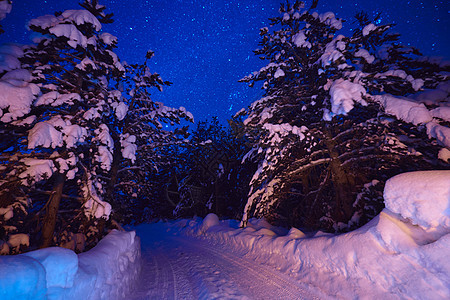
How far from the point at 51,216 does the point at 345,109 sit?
8388 millimetres

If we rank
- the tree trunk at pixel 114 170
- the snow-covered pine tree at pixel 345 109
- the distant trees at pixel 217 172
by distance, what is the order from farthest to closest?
the distant trees at pixel 217 172
the tree trunk at pixel 114 170
the snow-covered pine tree at pixel 345 109

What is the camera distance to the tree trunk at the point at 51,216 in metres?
5.09

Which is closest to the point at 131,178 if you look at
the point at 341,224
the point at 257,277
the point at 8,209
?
the point at 8,209

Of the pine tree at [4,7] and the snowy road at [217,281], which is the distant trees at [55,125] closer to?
the pine tree at [4,7]

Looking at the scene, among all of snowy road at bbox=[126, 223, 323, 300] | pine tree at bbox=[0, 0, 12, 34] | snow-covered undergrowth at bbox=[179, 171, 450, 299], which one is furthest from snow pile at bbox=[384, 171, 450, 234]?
pine tree at bbox=[0, 0, 12, 34]

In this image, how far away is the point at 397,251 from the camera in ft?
10.9

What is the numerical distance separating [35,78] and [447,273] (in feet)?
31.0

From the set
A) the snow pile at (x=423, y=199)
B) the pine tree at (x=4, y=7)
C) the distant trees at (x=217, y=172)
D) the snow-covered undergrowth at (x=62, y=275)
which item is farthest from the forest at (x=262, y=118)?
the distant trees at (x=217, y=172)

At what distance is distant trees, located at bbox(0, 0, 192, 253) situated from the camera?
164 inches

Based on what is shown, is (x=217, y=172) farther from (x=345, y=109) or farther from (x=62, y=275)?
(x=62, y=275)

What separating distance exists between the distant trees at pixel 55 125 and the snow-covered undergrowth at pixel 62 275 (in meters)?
1.80

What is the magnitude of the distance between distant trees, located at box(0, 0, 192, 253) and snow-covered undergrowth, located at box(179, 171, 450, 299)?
610cm

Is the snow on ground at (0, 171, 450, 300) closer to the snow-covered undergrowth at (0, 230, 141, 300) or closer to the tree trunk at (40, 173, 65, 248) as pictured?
the snow-covered undergrowth at (0, 230, 141, 300)

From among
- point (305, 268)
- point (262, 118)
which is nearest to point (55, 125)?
point (262, 118)
